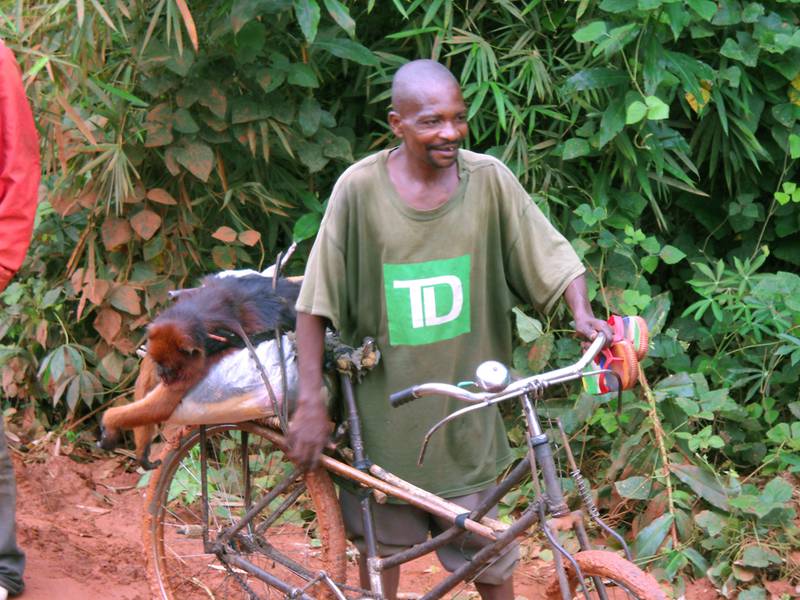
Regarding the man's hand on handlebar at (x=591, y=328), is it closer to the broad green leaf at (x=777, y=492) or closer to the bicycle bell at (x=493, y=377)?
the bicycle bell at (x=493, y=377)

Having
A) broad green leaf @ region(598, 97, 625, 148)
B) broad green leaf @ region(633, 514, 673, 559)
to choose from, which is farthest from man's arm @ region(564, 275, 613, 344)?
broad green leaf @ region(598, 97, 625, 148)

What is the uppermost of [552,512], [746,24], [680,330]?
[746,24]

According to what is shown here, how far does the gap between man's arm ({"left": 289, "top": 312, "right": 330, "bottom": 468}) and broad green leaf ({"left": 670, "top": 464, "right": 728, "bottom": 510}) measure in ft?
5.89

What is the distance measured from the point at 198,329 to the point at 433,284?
795 mm

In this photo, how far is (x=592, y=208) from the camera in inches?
203

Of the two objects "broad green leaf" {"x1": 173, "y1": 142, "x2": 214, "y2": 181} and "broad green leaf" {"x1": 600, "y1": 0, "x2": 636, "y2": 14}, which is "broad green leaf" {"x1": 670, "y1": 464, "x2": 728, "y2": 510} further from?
"broad green leaf" {"x1": 173, "y1": 142, "x2": 214, "y2": 181}

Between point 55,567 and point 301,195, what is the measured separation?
209 cm

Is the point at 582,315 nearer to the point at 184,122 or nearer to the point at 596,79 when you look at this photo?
the point at 596,79

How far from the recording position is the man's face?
315 centimetres

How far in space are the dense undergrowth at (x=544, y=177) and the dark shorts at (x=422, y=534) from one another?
1.18 meters

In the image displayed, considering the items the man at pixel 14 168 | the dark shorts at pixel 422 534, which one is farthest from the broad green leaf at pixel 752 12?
the man at pixel 14 168

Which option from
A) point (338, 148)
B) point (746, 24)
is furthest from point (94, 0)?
point (746, 24)

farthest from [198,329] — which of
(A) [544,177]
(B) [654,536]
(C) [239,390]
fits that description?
(A) [544,177]

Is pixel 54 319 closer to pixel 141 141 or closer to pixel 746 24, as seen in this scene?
pixel 141 141
